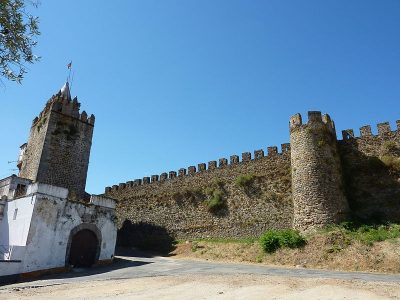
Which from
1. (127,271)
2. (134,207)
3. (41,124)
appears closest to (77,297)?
(127,271)

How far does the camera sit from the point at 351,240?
17.4 metres

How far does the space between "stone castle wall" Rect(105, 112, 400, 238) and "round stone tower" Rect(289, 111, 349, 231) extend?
0.05 meters

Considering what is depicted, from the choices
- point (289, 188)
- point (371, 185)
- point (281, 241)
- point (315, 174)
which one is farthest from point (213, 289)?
point (371, 185)

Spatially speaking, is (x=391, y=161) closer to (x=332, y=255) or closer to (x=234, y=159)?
(x=332, y=255)

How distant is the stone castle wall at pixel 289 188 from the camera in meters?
20.0

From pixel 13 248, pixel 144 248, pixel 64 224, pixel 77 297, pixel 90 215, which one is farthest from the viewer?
pixel 144 248

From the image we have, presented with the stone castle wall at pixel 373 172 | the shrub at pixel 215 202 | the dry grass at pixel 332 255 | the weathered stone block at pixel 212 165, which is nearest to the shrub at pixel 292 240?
the dry grass at pixel 332 255

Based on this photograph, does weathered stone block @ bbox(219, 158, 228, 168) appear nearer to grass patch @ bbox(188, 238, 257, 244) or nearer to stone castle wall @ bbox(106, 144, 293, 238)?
stone castle wall @ bbox(106, 144, 293, 238)

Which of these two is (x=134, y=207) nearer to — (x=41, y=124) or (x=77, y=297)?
(x=41, y=124)

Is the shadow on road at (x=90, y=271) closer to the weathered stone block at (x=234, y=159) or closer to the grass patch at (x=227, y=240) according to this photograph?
the grass patch at (x=227, y=240)

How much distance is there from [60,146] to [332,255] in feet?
71.2

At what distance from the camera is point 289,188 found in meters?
23.0

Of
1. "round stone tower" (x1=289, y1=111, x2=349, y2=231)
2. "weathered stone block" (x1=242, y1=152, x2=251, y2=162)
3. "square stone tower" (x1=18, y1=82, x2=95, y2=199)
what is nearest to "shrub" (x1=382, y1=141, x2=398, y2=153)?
"round stone tower" (x1=289, y1=111, x2=349, y2=231)

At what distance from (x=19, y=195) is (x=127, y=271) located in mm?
7763
